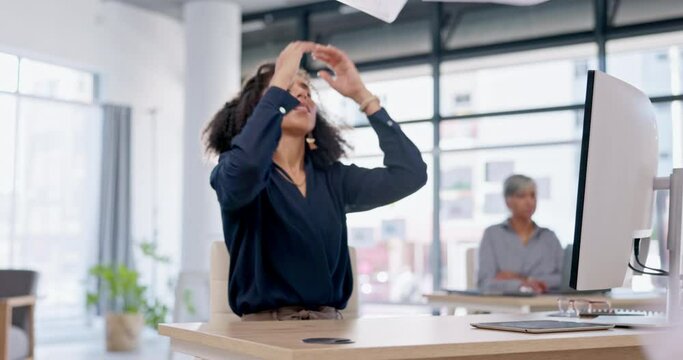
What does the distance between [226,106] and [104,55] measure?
650cm

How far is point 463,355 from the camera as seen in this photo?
1.54m

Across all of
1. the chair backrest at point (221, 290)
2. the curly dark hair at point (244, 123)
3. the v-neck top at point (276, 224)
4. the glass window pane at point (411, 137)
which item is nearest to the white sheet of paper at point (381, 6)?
the v-neck top at point (276, 224)

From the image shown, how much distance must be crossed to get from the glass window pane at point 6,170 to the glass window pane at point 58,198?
0.08 metres

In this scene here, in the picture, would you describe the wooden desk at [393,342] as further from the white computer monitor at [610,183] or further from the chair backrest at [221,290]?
the chair backrest at [221,290]

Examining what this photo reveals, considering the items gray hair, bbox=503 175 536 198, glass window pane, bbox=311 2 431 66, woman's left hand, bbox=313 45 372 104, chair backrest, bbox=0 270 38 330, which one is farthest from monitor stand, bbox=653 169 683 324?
glass window pane, bbox=311 2 431 66

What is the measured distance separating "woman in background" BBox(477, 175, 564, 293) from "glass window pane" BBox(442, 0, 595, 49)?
3455 mm

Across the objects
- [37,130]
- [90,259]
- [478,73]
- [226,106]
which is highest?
[478,73]

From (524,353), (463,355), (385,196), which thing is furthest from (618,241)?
(385,196)

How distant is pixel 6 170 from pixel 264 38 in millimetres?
2985

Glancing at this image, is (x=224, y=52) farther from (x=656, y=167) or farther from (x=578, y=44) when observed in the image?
(x=656, y=167)

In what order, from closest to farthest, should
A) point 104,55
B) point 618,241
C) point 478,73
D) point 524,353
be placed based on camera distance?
point 524,353 → point 618,241 → point 478,73 → point 104,55

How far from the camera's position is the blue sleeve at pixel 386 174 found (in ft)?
7.93

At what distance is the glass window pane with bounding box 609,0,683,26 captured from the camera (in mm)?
7109

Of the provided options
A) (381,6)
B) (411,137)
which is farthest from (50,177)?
(381,6)
